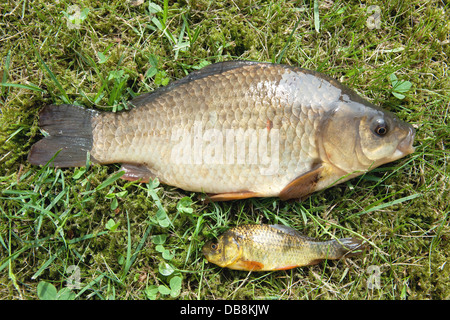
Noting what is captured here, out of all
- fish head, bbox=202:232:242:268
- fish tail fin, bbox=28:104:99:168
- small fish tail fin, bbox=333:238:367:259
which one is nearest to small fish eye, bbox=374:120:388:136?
small fish tail fin, bbox=333:238:367:259

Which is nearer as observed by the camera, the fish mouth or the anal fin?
the fish mouth

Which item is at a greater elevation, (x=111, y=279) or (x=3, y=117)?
(x=3, y=117)

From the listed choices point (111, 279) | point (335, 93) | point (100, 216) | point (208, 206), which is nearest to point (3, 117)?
point (100, 216)

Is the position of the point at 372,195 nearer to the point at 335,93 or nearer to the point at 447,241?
the point at 447,241

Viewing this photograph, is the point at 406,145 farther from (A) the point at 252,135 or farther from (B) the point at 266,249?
(B) the point at 266,249

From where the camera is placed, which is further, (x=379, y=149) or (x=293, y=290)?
(x=293, y=290)

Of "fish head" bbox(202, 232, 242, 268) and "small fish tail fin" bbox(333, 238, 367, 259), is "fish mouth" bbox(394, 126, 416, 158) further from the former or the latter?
"fish head" bbox(202, 232, 242, 268)

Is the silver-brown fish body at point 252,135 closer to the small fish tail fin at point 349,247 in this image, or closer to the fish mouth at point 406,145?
the fish mouth at point 406,145

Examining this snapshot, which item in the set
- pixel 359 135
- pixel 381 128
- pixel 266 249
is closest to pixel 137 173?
pixel 266 249
